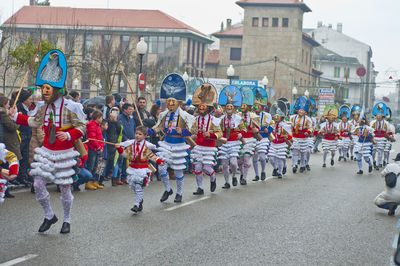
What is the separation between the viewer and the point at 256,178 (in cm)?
1557

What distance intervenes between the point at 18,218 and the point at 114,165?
468 cm

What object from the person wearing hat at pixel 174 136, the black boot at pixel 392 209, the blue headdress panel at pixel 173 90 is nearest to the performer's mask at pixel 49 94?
the person wearing hat at pixel 174 136

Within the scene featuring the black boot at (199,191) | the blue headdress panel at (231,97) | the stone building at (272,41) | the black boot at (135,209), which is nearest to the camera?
the black boot at (135,209)

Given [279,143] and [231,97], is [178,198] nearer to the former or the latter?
[231,97]

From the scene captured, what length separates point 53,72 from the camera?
26.5 ft

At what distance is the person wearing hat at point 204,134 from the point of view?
39.2 ft

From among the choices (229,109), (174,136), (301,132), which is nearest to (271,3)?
(301,132)

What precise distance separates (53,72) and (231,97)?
21.9ft

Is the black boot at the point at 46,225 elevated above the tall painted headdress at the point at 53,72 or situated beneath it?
situated beneath

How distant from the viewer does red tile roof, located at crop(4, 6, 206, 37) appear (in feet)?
224

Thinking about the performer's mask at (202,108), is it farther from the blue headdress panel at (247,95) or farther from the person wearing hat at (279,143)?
the person wearing hat at (279,143)

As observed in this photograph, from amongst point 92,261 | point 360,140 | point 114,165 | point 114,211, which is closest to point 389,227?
point 114,211

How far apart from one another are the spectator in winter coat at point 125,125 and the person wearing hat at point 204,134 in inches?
83.2

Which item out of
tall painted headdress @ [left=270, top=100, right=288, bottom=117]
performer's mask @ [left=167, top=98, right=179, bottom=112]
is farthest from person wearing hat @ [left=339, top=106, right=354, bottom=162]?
performer's mask @ [left=167, top=98, right=179, bottom=112]
